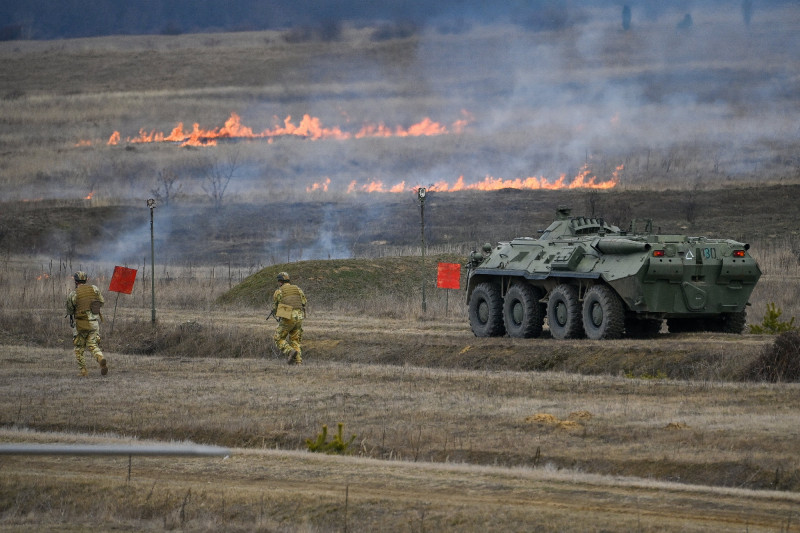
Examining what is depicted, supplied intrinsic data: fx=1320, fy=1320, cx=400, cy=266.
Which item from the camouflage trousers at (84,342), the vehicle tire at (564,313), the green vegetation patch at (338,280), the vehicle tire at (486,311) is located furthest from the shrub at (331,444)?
the green vegetation patch at (338,280)

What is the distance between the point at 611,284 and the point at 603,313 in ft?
2.09

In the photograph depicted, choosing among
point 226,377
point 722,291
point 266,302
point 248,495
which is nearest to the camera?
point 248,495

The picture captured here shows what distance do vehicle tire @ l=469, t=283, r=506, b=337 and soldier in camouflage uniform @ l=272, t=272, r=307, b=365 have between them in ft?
19.3

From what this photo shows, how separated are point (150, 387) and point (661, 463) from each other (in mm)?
11576

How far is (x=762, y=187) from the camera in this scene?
266ft

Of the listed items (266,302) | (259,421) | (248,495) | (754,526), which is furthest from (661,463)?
(266,302)

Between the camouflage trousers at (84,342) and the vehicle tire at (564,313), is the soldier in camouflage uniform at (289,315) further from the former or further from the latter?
the vehicle tire at (564,313)

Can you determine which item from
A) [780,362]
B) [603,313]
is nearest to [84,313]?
[603,313]

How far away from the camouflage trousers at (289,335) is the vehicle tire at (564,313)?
5.88m

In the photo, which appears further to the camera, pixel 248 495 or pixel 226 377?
pixel 226 377

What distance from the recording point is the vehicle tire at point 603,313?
27.8 meters

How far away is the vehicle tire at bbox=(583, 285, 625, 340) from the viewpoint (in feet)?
91.4

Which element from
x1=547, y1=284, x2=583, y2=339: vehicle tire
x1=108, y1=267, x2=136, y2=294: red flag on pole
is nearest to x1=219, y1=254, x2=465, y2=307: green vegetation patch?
x1=108, y1=267, x2=136, y2=294: red flag on pole

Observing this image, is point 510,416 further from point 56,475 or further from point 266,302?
point 266,302
